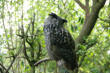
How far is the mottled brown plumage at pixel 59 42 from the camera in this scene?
183 cm

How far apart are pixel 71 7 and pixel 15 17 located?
1738 millimetres

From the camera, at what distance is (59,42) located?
6.00 feet

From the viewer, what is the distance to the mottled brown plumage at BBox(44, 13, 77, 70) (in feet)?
6.00

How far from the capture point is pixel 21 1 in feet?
12.0

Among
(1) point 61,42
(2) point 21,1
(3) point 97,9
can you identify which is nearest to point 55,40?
Result: (1) point 61,42

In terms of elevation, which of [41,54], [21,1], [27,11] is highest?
[21,1]

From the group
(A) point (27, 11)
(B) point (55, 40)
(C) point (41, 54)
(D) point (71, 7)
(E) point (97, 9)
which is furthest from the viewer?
(A) point (27, 11)

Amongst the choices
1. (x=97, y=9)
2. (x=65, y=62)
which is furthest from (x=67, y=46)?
A: (x=97, y=9)

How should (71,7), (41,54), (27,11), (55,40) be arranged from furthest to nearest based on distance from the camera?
(27,11) < (41,54) < (71,7) < (55,40)

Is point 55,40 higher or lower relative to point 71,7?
lower

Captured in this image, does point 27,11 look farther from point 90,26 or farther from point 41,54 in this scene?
point 90,26

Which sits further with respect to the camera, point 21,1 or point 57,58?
point 21,1

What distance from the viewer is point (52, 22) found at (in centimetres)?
187

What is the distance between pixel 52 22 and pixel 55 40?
274 mm
